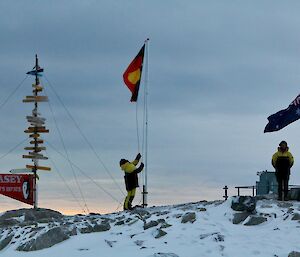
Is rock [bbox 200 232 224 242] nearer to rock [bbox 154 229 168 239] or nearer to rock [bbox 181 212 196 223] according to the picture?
rock [bbox 154 229 168 239]

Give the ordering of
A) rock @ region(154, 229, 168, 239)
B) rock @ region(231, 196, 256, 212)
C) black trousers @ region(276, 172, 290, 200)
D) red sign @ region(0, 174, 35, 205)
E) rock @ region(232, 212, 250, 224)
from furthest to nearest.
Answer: red sign @ region(0, 174, 35, 205)
black trousers @ region(276, 172, 290, 200)
rock @ region(231, 196, 256, 212)
rock @ region(232, 212, 250, 224)
rock @ region(154, 229, 168, 239)

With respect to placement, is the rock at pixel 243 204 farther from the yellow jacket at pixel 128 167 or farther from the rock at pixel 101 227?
the yellow jacket at pixel 128 167

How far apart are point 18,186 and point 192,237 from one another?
17.1 metres

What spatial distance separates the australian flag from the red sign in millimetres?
12655

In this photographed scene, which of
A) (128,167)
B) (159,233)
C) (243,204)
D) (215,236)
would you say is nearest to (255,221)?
(243,204)

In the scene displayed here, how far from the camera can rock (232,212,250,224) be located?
58.3ft

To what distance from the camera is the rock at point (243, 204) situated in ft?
60.0

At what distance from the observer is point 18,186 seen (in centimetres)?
3164

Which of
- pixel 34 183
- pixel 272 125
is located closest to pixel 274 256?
pixel 272 125

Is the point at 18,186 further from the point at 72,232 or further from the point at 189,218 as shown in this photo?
the point at 189,218

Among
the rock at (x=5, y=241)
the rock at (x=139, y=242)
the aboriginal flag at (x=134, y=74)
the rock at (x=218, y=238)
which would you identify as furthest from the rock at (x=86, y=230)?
the aboriginal flag at (x=134, y=74)

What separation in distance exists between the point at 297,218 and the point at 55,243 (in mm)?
6648

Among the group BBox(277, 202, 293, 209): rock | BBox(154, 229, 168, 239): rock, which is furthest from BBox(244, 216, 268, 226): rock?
BBox(154, 229, 168, 239): rock

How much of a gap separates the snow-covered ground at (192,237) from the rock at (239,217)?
4.6 inches
